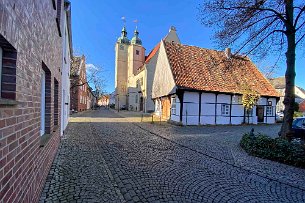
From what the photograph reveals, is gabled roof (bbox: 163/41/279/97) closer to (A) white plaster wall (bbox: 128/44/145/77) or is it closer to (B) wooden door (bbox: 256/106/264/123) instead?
(B) wooden door (bbox: 256/106/264/123)

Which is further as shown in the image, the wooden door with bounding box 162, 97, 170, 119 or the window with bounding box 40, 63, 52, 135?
the wooden door with bounding box 162, 97, 170, 119

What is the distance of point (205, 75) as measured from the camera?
20.7 m

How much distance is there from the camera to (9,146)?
2.18 meters

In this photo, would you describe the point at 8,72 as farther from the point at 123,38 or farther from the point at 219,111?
the point at 123,38

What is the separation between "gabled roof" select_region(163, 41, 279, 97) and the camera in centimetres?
1942

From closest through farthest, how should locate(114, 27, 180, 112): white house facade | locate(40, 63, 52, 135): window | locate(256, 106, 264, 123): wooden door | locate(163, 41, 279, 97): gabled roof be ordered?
locate(40, 63, 52, 135): window → locate(163, 41, 279, 97): gabled roof → locate(256, 106, 264, 123): wooden door → locate(114, 27, 180, 112): white house facade

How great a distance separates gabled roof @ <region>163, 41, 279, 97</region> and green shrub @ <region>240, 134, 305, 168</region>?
10.4 meters

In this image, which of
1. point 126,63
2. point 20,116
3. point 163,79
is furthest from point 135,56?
point 20,116

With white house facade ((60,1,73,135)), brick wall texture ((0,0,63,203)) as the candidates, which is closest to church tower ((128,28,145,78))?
white house facade ((60,1,73,135))

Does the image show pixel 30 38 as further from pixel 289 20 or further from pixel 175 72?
pixel 175 72

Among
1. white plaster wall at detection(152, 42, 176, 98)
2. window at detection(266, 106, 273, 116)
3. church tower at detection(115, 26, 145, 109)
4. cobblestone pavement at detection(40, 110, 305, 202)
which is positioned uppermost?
church tower at detection(115, 26, 145, 109)

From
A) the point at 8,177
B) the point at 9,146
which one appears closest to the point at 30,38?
the point at 9,146

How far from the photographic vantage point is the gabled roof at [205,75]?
63.7 feet

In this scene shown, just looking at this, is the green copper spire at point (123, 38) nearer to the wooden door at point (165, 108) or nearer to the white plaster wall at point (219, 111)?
the wooden door at point (165, 108)
